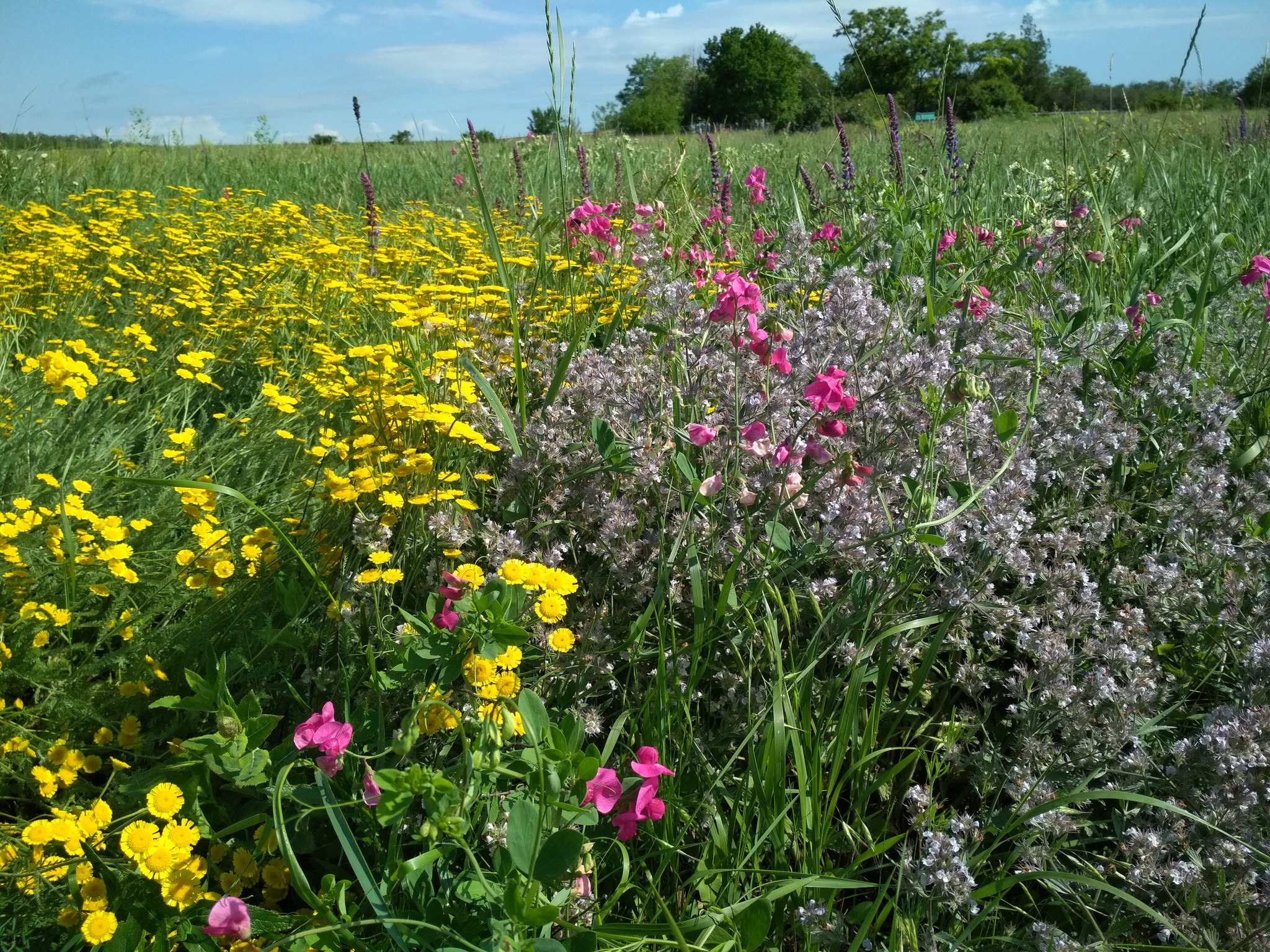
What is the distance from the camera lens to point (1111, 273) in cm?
326

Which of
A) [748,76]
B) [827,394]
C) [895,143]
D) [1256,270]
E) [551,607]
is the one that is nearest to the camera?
[551,607]

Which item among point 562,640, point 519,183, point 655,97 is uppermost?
point 655,97

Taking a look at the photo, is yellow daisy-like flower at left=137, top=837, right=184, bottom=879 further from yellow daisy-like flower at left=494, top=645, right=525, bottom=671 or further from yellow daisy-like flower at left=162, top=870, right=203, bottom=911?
yellow daisy-like flower at left=494, top=645, right=525, bottom=671

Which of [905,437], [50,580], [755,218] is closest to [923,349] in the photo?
[905,437]

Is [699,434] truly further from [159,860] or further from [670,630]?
[159,860]

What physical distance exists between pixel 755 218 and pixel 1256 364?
2512 millimetres

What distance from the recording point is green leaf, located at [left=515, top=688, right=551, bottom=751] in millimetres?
1169

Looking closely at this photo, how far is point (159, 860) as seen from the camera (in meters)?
1.16

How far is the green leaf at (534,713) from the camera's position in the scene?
1169 millimetres

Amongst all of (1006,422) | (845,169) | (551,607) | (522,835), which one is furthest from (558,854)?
A: (845,169)

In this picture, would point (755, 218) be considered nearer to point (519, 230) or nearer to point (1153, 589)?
point (519, 230)

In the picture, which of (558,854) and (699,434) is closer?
(558,854)

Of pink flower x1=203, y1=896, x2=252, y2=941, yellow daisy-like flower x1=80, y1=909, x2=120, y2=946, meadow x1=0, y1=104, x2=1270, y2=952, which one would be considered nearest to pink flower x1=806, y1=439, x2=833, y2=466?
meadow x1=0, y1=104, x2=1270, y2=952

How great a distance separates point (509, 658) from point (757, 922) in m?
0.51
